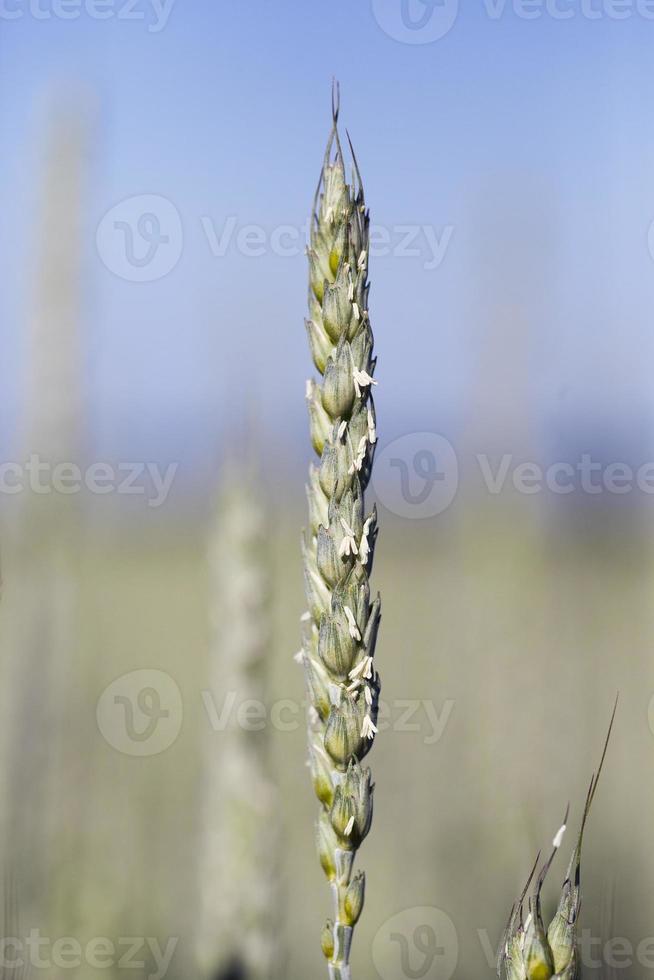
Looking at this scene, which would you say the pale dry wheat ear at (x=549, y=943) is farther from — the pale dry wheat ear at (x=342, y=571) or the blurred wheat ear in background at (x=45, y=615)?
the blurred wheat ear in background at (x=45, y=615)

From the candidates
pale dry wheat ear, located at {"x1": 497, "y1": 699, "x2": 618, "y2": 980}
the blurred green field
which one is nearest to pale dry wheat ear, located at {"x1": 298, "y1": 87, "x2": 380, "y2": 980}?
pale dry wheat ear, located at {"x1": 497, "y1": 699, "x2": 618, "y2": 980}

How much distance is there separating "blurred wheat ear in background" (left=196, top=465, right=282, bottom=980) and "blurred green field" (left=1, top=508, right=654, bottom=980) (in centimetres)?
9

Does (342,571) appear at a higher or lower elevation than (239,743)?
higher

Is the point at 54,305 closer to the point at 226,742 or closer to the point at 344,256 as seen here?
the point at 226,742

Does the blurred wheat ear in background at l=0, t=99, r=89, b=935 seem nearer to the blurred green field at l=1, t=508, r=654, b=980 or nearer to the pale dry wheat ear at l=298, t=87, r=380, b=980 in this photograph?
the blurred green field at l=1, t=508, r=654, b=980

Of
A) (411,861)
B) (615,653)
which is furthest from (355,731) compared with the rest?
(615,653)

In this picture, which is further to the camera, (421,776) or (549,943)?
(421,776)

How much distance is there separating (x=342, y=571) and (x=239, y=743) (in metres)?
1.63

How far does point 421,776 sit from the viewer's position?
491 centimetres

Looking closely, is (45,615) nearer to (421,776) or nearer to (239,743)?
(239,743)

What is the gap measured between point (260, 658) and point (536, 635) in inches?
31.8

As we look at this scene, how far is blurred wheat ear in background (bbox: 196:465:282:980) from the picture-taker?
2350 millimetres

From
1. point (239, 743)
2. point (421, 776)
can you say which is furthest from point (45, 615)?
point (421, 776)

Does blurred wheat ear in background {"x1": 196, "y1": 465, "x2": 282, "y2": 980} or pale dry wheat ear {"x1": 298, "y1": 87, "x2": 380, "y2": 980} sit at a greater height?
pale dry wheat ear {"x1": 298, "y1": 87, "x2": 380, "y2": 980}
